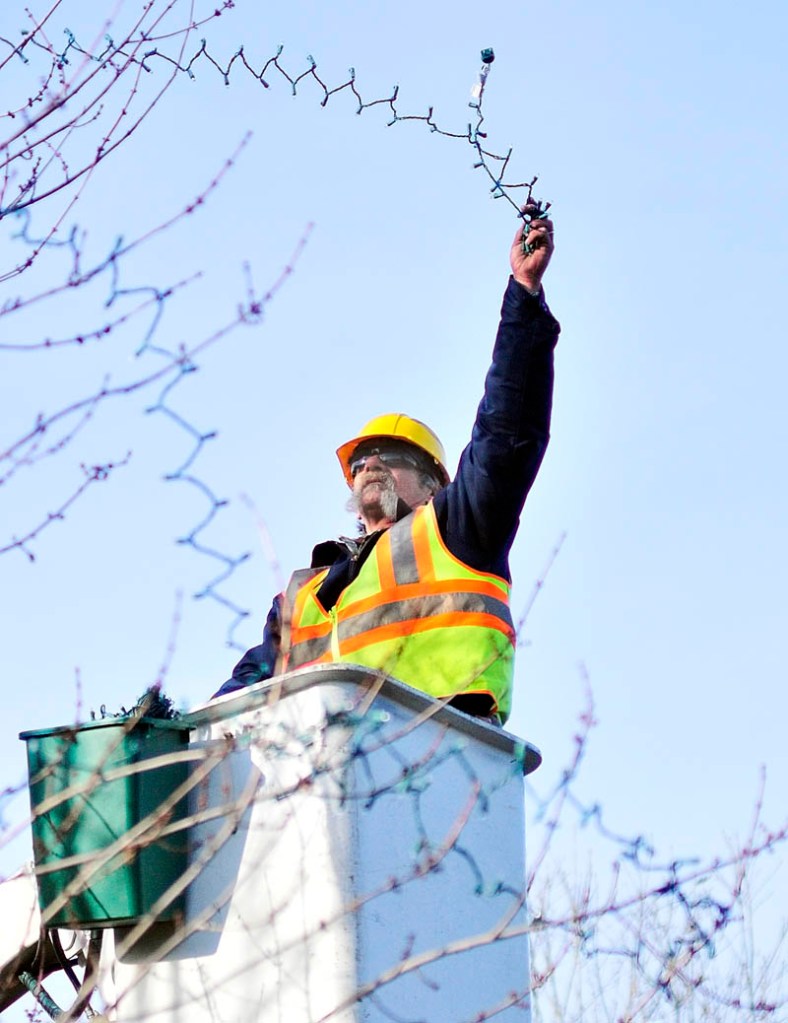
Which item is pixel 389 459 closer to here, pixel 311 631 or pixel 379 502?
pixel 379 502

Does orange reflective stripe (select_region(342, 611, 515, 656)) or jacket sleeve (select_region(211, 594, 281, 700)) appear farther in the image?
jacket sleeve (select_region(211, 594, 281, 700))

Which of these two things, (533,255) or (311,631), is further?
(311,631)

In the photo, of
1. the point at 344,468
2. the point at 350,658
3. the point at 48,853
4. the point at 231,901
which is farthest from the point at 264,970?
the point at 344,468

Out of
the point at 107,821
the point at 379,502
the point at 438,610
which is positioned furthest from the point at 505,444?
the point at 107,821

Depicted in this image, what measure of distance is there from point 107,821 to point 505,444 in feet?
7.83

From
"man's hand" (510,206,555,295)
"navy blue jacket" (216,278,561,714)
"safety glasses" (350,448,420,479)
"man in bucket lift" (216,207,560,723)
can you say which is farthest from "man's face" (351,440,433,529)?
"man's hand" (510,206,555,295)

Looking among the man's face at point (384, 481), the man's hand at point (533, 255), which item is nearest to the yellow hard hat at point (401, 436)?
the man's face at point (384, 481)

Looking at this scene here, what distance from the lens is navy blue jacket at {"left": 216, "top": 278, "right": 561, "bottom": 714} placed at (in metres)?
6.25

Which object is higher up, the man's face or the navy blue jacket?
the man's face

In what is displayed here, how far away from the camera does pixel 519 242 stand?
6.20 meters

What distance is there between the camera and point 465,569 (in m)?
6.42

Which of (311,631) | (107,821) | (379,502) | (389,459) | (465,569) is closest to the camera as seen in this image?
(107,821)

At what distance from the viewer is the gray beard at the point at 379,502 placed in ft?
23.9

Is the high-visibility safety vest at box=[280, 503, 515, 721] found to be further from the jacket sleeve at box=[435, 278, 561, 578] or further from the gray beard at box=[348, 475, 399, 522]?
the gray beard at box=[348, 475, 399, 522]
